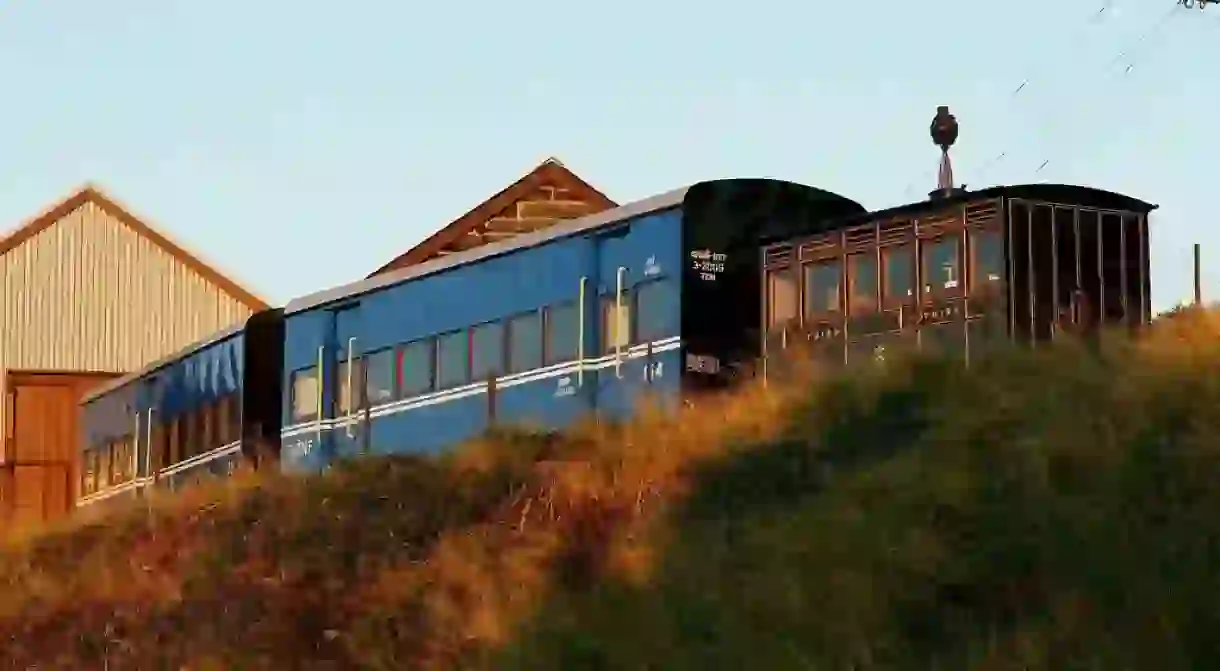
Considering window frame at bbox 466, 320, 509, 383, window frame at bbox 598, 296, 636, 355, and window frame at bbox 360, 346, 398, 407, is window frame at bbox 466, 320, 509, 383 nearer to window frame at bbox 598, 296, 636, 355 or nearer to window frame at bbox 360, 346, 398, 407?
window frame at bbox 360, 346, 398, 407

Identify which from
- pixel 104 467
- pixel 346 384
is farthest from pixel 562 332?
pixel 104 467

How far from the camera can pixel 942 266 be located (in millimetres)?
17391

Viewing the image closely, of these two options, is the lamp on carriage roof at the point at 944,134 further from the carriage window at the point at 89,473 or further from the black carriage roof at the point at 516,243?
the carriage window at the point at 89,473

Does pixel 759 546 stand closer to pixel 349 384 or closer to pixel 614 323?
pixel 614 323

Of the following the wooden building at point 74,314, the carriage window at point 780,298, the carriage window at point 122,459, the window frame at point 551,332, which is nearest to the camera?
the carriage window at point 780,298

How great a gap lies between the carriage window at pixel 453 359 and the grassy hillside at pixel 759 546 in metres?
2.86

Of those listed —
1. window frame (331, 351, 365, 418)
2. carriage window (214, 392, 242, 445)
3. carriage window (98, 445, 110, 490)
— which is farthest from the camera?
carriage window (98, 445, 110, 490)

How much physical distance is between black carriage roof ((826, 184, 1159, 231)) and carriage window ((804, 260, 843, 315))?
0.39 meters

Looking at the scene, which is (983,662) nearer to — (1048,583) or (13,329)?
(1048,583)

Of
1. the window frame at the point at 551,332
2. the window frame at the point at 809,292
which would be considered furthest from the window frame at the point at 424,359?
the window frame at the point at 809,292

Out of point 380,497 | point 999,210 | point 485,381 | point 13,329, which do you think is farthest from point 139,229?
point 999,210

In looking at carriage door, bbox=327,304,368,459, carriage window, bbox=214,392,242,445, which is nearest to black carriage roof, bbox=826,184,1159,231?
carriage door, bbox=327,304,368,459

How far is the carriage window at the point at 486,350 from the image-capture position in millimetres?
21812

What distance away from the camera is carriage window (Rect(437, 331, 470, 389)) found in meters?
22.5
